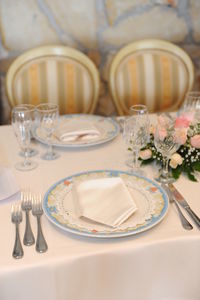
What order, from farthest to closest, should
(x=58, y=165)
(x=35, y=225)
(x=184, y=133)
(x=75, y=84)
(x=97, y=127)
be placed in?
(x=75, y=84)
(x=97, y=127)
(x=58, y=165)
(x=184, y=133)
(x=35, y=225)

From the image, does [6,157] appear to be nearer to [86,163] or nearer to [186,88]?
[86,163]

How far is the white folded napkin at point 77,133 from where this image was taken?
137cm

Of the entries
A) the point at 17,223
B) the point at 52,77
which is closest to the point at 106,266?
the point at 17,223

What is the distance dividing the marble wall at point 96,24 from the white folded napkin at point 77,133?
907 millimetres

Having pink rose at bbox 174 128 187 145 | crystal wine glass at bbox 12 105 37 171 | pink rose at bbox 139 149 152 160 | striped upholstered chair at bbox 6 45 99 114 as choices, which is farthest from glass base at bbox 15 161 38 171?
striped upholstered chair at bbox 6 45 99 114

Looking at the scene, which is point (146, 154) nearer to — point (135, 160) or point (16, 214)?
point (135, 160)

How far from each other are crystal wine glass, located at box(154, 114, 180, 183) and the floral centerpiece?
0.04ft

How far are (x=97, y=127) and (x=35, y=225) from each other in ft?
2.03

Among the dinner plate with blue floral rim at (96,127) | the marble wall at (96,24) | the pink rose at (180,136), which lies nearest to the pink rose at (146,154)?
the pink rose at (180,136)

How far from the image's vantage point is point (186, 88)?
2.01 meters

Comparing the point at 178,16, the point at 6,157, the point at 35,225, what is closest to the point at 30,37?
the point at 178,16

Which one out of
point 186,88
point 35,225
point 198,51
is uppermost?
point 198,51

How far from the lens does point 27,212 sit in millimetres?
965

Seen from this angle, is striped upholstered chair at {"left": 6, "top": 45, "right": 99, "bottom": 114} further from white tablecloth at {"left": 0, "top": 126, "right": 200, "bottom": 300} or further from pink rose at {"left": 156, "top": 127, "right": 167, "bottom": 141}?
white tablecloth at {"left": 0, "top": 126, "right": 200, "bottom": 300}
